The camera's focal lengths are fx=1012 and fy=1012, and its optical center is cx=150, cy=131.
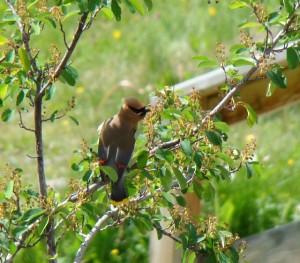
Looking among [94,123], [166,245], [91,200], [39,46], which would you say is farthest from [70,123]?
[91,200]

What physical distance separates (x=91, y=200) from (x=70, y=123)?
12.7 feet

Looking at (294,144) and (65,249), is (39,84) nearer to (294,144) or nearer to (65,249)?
(65,249)

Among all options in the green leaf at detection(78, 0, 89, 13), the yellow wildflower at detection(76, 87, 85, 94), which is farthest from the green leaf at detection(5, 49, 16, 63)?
the yellow wildflower at detection(76, 87, 85, 94)

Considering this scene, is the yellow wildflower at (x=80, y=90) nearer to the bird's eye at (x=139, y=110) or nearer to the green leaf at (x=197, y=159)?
the bird's eye at (x=139, y=110)

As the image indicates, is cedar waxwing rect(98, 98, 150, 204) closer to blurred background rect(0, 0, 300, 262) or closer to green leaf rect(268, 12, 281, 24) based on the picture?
green leaf rect(268, 12, 281, 24)

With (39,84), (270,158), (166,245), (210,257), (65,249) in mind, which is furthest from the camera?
(270,158)

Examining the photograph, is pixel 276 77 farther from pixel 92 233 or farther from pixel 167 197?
pixel 92 233

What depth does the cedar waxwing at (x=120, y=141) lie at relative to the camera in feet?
11.6

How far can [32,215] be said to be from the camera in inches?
129

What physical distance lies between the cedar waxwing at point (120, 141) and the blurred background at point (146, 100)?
150 cm

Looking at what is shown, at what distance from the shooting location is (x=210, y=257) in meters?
3.67

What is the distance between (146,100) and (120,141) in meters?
3.54

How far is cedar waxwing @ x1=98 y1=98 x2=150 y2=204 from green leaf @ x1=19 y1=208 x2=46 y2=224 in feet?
1.09

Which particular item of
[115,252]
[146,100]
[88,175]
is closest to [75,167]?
[88,175]
